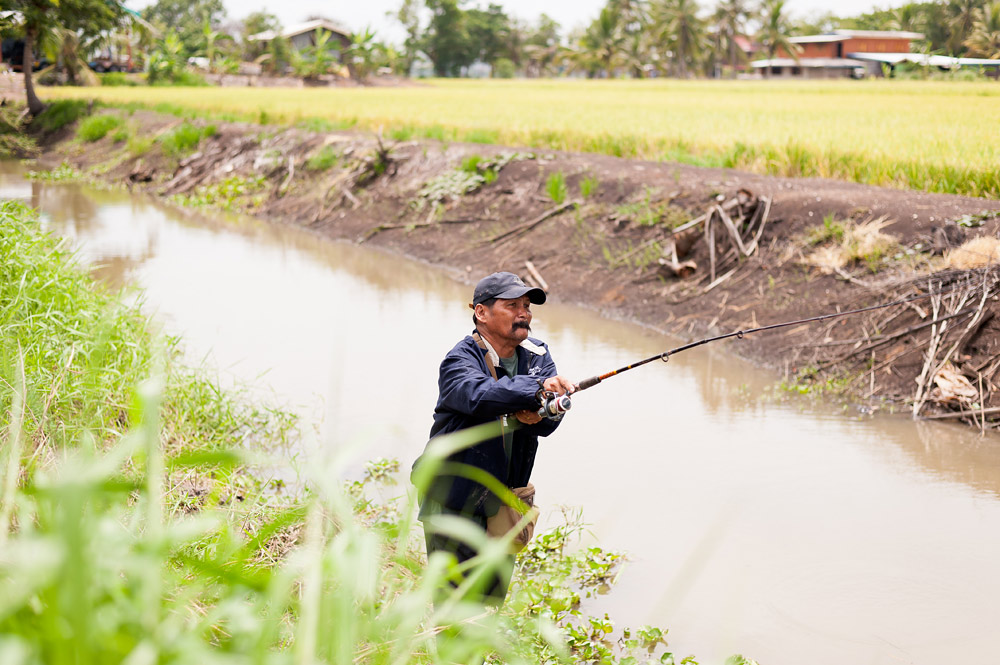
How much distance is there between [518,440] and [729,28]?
69.2 meters

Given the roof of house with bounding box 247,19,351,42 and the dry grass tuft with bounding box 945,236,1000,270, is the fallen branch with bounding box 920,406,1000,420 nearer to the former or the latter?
the dry grass tuft with bounding box 945,236,1000,270

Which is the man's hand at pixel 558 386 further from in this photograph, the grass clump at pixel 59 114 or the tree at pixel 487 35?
the tree at pixel 487 35

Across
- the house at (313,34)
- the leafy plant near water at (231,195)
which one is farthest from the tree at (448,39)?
the leafy plant near water at (231,195)

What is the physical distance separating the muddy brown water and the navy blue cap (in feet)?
2.07

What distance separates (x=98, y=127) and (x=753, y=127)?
57.0 ft

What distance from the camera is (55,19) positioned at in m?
26.3

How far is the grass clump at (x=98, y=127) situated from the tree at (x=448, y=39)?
40923 mm

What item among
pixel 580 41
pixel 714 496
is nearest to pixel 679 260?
pixel 714 496

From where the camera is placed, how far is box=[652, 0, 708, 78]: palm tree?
63.8 m

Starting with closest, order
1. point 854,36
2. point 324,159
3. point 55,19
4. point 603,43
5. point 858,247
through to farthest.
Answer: point 858,247 → point 324,159 → point 55,19 → point 854,36 → point 603,43

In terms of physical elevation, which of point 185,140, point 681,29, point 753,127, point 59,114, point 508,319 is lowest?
point 508,319

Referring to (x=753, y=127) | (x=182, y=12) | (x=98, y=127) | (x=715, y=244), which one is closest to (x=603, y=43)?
(x=182, y=12)

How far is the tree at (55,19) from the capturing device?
80.7 feet

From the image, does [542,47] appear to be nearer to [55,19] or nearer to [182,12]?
[182,12]
